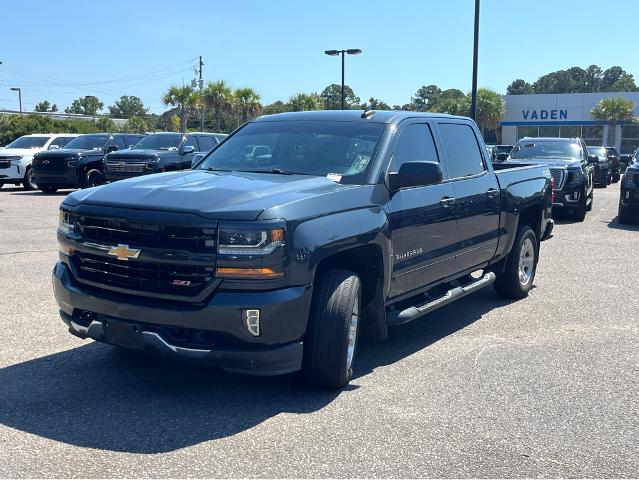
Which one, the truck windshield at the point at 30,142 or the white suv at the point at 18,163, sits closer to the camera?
the white suv at the point at 18,163

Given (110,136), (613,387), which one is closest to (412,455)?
(613,387)

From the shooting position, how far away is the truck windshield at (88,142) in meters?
21.2

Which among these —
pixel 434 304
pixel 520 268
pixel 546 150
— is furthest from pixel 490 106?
pixel 434 304

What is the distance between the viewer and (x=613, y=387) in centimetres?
505

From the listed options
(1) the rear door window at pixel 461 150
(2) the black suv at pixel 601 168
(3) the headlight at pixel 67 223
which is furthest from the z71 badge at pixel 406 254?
(2) the black suv at pixel 601 168

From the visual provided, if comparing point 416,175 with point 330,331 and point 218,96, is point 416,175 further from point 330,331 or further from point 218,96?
point 218,96

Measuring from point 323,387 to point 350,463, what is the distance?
1.03m

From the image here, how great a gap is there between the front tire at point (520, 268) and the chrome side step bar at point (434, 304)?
1.46ft

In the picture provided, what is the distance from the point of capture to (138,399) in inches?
183

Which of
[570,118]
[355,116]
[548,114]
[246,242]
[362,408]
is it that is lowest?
[362,408]

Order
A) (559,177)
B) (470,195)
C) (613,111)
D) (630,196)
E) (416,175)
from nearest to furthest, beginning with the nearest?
(416,175) → (470,195) → (630,196) → (559,177) → (613,111)

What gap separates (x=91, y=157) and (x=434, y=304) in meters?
16.4

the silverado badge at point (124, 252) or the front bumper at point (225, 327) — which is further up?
the silverado badge at point (124, 252)

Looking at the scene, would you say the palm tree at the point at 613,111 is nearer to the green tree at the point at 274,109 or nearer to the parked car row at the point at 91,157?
the green tree at the point at 274,109
